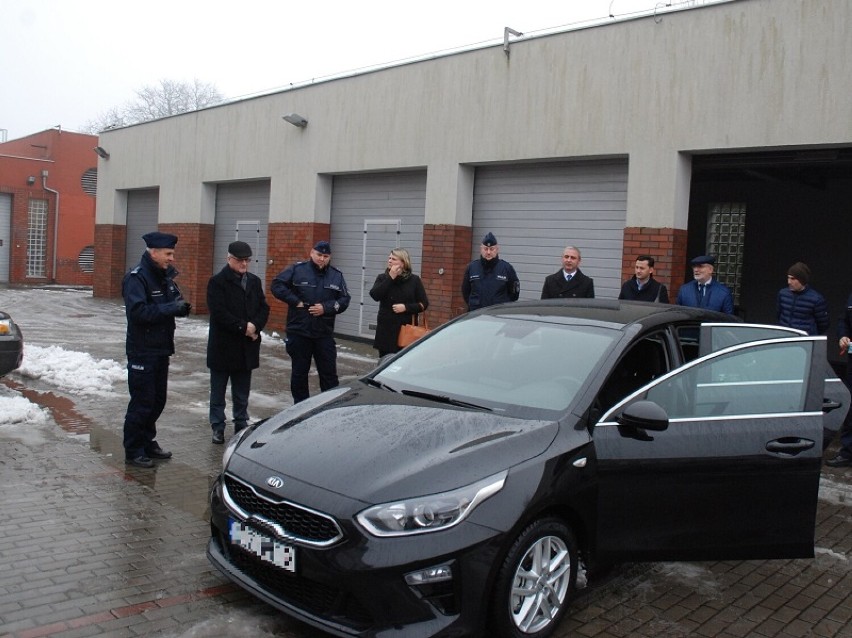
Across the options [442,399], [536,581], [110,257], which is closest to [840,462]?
[442,399]

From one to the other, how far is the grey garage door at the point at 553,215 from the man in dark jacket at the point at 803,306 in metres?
3.24

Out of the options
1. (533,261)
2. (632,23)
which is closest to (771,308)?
(533,261)

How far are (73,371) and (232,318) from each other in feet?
13.6

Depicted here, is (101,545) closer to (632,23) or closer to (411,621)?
(411,621)

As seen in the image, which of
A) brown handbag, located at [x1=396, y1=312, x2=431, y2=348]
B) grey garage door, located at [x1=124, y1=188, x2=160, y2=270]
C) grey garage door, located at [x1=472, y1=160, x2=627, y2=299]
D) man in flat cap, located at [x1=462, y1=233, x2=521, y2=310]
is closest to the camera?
brown handbag, located at [x1=396, y1=312, x2=431, y2=348]

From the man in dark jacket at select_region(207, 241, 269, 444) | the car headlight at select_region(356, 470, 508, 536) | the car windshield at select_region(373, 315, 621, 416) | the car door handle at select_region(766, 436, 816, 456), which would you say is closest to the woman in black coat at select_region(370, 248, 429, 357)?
the man in dark jacket at select_region(207, 241, 269, 444)

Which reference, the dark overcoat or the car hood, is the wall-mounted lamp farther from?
the car hood

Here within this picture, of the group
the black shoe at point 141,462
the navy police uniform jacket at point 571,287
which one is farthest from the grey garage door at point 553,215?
the black shoe at point 141,462

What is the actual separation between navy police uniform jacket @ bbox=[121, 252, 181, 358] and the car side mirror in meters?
3.66

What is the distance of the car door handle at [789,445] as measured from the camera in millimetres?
4402

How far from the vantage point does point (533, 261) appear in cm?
1260

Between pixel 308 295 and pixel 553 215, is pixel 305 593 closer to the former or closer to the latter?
pixel 308 295

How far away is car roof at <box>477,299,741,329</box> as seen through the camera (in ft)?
15.9

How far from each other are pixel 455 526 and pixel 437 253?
33.4 feet
